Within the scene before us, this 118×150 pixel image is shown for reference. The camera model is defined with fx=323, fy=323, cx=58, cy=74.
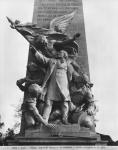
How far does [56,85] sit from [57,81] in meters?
0.15

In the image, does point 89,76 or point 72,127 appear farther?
point 89,76

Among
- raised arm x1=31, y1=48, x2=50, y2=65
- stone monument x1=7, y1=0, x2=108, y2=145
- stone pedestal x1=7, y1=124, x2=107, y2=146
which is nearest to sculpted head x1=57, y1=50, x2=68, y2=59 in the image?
stone monument x1=7, y1=0, x2=108, y2=145

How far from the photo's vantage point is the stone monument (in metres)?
10.9

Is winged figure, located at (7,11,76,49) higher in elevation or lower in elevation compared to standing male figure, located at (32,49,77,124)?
higher

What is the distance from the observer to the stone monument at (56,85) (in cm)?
1085

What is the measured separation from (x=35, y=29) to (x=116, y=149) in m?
5.74

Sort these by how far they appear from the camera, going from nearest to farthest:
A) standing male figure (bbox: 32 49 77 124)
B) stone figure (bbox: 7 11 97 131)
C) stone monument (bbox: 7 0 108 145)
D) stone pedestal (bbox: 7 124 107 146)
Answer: stone pedestal (bbox: 7 124 107 146), stone monument (bbox: 7 0 108 145), stone figure (bbox: 7 11 97 131), standing male figure (bbox: 32 49 77 124)

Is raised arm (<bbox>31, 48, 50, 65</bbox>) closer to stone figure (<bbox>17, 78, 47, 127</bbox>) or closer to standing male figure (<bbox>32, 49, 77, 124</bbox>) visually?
standing male figure (<bbox>32, 49, 77, 124</bbox>)

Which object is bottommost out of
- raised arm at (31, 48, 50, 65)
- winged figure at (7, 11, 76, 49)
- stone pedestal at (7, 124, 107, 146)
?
stone pedestal at (7, 124, 107, 146)

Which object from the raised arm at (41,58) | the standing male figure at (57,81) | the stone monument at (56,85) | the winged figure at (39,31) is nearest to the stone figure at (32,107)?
the stone monument at (56,85)

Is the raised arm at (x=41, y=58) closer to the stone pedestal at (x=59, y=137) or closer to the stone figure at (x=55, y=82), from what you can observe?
the stone figure at (x=55, y=82)

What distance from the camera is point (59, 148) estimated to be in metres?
10.3

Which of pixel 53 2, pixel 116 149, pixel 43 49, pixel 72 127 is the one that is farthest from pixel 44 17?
pixel 116 149

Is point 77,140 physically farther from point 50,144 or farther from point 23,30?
point 23,30
